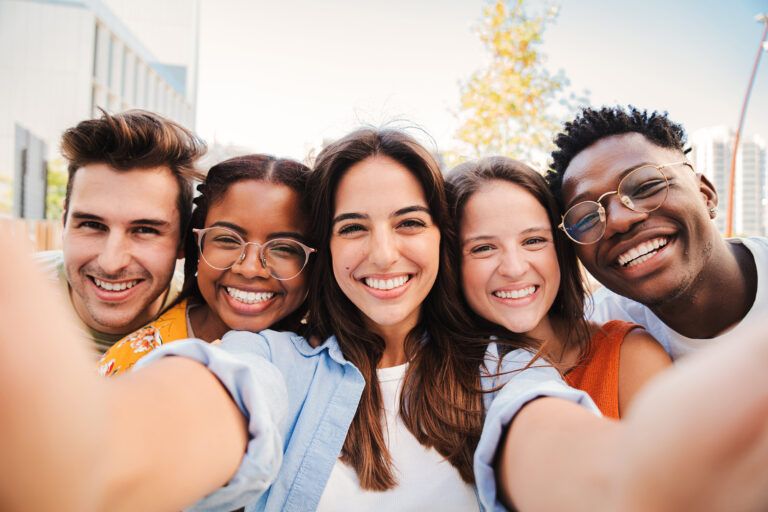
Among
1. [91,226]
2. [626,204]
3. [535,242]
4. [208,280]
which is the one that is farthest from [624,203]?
[91,226]

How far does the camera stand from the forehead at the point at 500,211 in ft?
7.33

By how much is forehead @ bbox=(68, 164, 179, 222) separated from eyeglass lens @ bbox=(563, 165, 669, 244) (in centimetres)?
210

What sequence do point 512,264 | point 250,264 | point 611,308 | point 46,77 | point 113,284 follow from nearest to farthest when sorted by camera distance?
point 512,264
point 250,264
point 113,284
point 611,308
point 46,77

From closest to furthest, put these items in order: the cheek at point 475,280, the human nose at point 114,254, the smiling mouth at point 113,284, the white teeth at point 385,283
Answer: the white teeth at point 385,283, the cheek at point 475,280, the human nose at point 114,254, the smiling mouth at point 113,284

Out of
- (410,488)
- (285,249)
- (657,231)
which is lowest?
(410,488)

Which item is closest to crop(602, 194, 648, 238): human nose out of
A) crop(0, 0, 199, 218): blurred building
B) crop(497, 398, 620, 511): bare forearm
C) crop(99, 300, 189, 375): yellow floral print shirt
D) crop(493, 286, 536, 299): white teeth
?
crop(493, 286, 536, 299): white teeth

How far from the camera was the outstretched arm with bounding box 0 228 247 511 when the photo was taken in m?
0.68

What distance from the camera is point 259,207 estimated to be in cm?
240

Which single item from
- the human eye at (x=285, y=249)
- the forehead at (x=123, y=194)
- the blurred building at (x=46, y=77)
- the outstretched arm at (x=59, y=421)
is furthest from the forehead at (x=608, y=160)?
the blurred building at (x=46, y=77)

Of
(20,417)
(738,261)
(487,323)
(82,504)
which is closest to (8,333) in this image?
(20,417)

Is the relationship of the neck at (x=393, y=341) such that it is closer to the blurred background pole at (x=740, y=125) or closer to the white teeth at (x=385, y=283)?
the white teeth at (x=385, y=283)

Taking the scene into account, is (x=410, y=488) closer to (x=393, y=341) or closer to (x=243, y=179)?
(x=393, y=341)

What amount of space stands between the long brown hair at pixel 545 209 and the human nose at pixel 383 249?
0.41 m

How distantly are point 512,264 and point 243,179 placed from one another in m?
1.39
